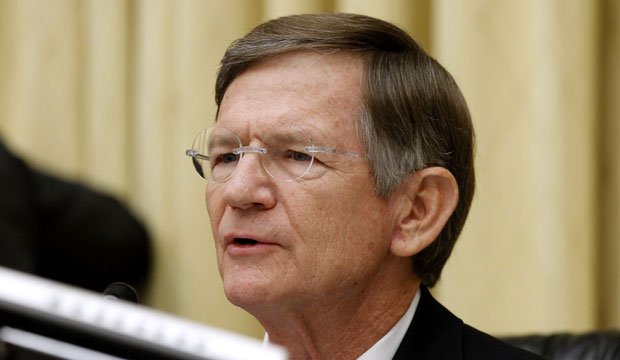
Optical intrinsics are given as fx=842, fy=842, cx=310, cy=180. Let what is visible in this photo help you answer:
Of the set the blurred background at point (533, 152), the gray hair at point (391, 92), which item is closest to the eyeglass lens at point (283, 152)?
the gray hair at point (391, 92)

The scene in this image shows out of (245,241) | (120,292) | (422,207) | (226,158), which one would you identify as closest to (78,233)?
(226,158)

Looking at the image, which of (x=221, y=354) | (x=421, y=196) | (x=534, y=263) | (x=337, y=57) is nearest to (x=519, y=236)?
(x=534, y=263)

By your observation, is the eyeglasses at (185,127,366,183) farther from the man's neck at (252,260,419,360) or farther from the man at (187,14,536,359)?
the man's neck at (252,260,419,360)

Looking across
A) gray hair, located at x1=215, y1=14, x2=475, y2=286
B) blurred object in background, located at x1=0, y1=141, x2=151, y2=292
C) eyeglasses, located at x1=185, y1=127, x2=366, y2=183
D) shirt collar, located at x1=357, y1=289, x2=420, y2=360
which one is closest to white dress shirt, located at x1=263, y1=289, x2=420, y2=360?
shirt collar, located at x1=357, y1=289, x2=420, y2=360

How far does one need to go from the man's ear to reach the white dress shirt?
0.16 meters

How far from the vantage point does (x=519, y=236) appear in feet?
9.00

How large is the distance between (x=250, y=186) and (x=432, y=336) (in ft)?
1.64

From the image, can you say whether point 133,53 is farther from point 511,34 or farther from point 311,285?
point 311,285

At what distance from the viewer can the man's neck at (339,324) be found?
175 cm

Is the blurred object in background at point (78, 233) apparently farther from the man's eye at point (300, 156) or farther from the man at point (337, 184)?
the man's eye at point (300, 156)

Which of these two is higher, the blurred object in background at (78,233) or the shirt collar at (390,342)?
the shirt collar at (390,342)

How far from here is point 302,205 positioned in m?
1.69

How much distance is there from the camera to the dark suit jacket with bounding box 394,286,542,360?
1.73 meters

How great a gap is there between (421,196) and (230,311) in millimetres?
1861
